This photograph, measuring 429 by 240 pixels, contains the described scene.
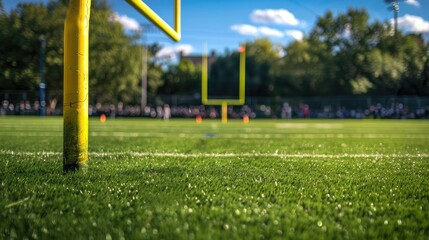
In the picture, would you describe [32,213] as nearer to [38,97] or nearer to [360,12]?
[38,97]

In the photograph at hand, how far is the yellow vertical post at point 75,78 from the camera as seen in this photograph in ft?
11.1

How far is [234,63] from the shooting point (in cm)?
4428

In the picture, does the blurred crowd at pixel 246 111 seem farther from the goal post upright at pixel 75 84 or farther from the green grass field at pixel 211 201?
the goal post upright at pixel 75 84

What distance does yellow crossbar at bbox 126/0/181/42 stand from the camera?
380cm

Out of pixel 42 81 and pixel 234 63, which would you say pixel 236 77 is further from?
pixel 42 81

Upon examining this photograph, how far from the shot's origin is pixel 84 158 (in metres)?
3.64

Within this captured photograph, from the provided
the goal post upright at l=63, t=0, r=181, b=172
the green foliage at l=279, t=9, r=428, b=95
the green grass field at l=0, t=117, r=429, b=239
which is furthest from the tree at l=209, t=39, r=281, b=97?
the goal post upright at l=63, t=0, r=181, b=172

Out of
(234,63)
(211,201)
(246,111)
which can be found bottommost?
(211,201)

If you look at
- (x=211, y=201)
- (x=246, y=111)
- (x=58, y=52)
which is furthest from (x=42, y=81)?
(x=211, y=201)

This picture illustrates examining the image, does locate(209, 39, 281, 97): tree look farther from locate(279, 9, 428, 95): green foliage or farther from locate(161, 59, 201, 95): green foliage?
locate(161, 59, 201, 95): green foliage

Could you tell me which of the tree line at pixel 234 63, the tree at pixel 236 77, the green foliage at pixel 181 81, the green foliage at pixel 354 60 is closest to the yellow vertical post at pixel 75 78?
the tree line at pixel 234 63

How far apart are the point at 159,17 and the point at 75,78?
143 cm

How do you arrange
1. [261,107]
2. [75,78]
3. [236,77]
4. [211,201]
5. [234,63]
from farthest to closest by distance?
[234,63], [236,77], [261,107], [75,78], [211,201]

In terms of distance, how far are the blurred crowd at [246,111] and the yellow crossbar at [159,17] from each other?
3054 cm
